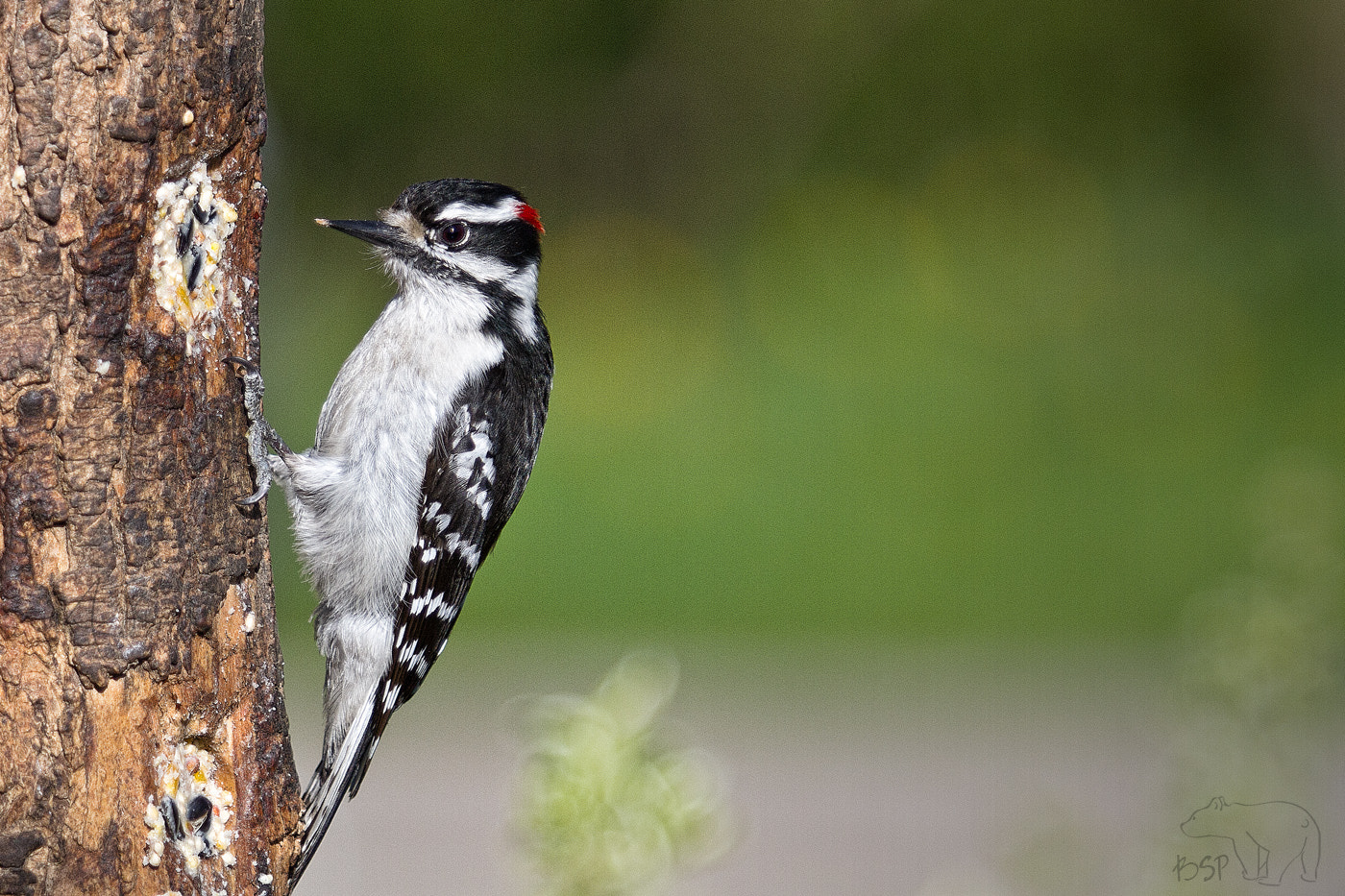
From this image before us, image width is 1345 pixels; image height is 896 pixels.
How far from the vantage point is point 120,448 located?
6.87ft

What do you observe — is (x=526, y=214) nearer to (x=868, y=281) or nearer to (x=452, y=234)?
(x=452, y=234)

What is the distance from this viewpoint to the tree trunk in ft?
6.56

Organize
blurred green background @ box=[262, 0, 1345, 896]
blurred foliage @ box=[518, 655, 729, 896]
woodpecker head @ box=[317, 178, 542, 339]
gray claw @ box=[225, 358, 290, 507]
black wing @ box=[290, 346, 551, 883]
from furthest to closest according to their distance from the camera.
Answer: blurred green background @ box=[262, 0, 1345, 896]
woodpecker head @ box=[317, 178, 542, 339]
black wing @ box=[290, 346, 551, 883]
gray claw @ box=[225, 358, 290, 507]
blurred foliage @ box=[518, 655, 729, 896]

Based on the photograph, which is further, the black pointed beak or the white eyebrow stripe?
the white eyebrow stripe

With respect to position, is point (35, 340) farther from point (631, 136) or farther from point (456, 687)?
point (631, 136)

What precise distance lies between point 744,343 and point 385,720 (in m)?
6.53

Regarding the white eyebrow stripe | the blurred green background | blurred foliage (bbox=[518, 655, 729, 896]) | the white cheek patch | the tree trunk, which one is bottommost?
blurred foliage (bbox=[518, 655, 729, 896])

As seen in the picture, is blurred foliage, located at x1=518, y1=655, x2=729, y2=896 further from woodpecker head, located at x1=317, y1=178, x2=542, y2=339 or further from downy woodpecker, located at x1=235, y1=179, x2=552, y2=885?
woodpecker head, located at x1=317, y1=178, x2=542, y2=339

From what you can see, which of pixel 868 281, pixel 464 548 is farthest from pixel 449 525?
pixel 868 281

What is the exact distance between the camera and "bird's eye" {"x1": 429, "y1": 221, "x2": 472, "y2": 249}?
3158 mm

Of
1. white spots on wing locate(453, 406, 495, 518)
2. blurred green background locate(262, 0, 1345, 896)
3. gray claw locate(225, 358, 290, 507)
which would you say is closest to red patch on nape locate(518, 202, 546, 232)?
white spots on wing locate(453, 406, 495, 518)

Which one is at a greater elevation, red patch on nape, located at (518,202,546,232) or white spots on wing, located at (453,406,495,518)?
red patch on nape, located at (518,202,546,232)

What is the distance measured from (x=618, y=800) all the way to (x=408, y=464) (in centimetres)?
144

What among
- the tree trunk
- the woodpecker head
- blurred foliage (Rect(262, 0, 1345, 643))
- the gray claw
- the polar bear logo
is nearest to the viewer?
the tree trunk
